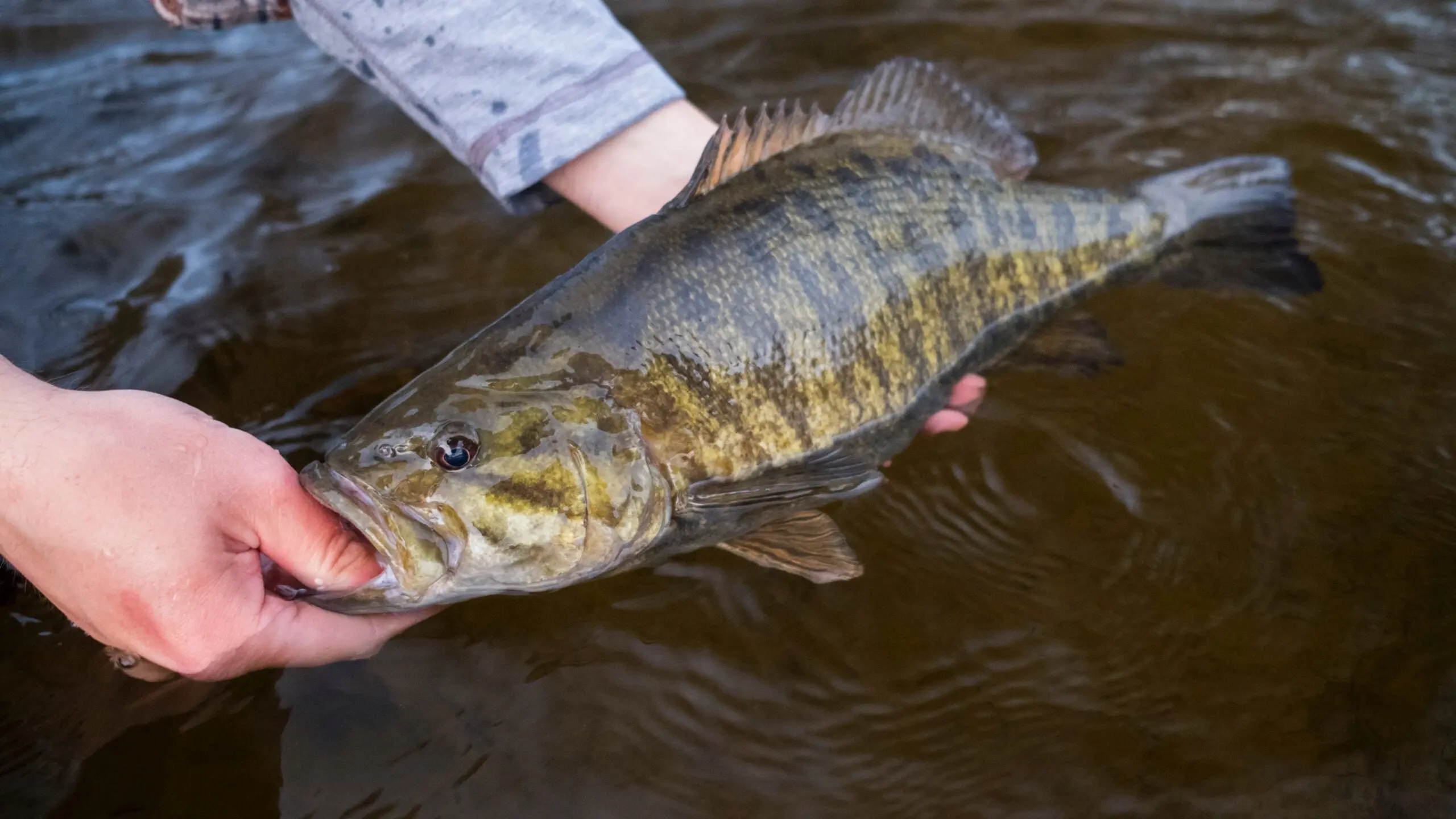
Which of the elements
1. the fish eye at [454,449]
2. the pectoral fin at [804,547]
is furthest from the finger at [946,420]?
the fish eye at [454,449]

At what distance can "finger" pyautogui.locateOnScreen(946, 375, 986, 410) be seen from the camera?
10.4ft

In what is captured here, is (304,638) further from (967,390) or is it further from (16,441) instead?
(967,390)

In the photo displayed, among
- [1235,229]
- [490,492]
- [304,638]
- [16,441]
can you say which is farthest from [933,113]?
[16,441]

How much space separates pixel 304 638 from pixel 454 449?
50cm

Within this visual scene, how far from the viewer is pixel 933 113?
3.05 meters

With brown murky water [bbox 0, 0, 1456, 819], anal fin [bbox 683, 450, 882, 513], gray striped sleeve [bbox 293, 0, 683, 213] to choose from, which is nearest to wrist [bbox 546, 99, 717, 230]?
gray striped sleeve [bbox 293, 0, 683, 213]

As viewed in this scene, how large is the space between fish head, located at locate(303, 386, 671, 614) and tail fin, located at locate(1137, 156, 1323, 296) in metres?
2.11

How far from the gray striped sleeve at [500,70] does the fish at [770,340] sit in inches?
22.3

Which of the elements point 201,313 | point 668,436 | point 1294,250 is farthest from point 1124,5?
point 201,313

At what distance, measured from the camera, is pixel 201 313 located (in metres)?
3.79

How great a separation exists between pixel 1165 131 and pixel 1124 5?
104 centimetres

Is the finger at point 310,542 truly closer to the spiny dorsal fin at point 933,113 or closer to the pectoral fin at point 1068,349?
the spiny dorsal fin at point 933,113

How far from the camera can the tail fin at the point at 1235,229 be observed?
3354 millimetres

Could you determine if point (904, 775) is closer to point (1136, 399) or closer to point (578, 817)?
point (578, 817)
